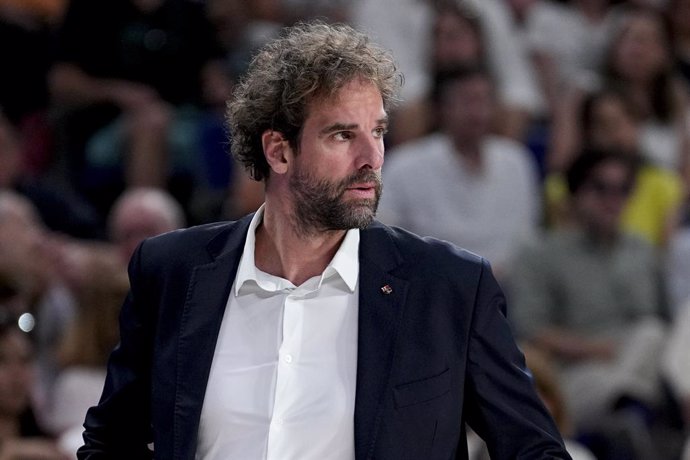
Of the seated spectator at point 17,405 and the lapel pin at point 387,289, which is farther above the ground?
the lapel pin at point 387,289

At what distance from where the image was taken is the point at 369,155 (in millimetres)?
2525

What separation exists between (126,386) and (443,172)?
13.5ft

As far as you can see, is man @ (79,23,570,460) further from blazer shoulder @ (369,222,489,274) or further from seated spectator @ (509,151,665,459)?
seated spectator @ (509,151,665,459)

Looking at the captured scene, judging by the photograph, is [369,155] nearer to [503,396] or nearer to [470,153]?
[503,396]

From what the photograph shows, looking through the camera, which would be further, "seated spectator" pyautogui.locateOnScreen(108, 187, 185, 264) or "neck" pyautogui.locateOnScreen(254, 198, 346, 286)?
"seated spectator" pyautogui.locateOnScreen(108, 187, 185, 264)

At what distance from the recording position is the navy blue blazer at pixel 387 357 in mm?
2494

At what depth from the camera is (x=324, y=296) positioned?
2.64 metres

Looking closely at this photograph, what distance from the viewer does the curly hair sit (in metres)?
2.58

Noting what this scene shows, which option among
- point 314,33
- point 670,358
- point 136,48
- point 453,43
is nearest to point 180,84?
point 136,48

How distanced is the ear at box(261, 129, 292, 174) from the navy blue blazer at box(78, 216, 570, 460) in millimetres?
170

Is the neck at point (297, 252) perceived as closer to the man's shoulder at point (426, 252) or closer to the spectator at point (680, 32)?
the man's shoulder at point (426, 252)

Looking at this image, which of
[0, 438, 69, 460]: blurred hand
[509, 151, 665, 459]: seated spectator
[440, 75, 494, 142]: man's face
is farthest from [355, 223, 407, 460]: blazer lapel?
[440, 75, 494, 142]: man's face

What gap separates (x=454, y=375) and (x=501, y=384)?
0.29 feet

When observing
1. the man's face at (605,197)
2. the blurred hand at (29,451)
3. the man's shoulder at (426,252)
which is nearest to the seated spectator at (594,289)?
the man's face at (605,197)
